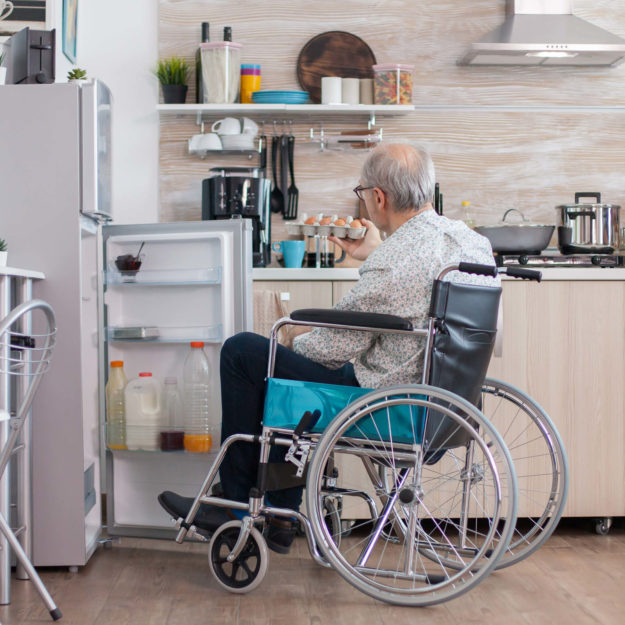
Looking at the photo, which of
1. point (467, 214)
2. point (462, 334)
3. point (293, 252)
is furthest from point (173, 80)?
point (462, 334)

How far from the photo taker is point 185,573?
7.91ft

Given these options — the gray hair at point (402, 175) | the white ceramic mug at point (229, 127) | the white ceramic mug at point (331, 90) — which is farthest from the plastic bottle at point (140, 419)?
the white ceramic mug at point (331, 90)

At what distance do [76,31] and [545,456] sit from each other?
8.44 ft

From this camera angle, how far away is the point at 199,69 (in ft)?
11.4

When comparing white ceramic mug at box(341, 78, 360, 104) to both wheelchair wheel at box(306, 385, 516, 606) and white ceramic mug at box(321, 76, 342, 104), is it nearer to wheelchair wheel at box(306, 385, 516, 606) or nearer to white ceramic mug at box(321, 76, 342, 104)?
white ceramic mug at box(321, 76, 342, 104)

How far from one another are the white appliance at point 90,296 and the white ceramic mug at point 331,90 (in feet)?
3.33

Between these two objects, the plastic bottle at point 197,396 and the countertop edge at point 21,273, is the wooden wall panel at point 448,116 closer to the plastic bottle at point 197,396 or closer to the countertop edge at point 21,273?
the plastic bottle at point 197,396

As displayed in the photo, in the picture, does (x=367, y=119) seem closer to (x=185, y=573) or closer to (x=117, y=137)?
(x=117, y=137)

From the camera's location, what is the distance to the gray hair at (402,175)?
7.36 feet

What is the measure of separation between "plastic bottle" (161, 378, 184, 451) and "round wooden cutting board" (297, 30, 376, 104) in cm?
151

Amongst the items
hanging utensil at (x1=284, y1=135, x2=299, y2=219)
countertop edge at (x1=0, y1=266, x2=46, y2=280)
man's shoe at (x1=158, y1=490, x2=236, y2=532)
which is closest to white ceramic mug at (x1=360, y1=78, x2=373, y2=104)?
hanging utensil at (x1=284, y1=135, x2=299, y2=219)

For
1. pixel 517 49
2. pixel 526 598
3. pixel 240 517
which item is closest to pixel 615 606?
pixel 526 598

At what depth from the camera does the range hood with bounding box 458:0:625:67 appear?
3291 mm

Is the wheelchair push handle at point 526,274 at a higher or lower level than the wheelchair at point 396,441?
higher
